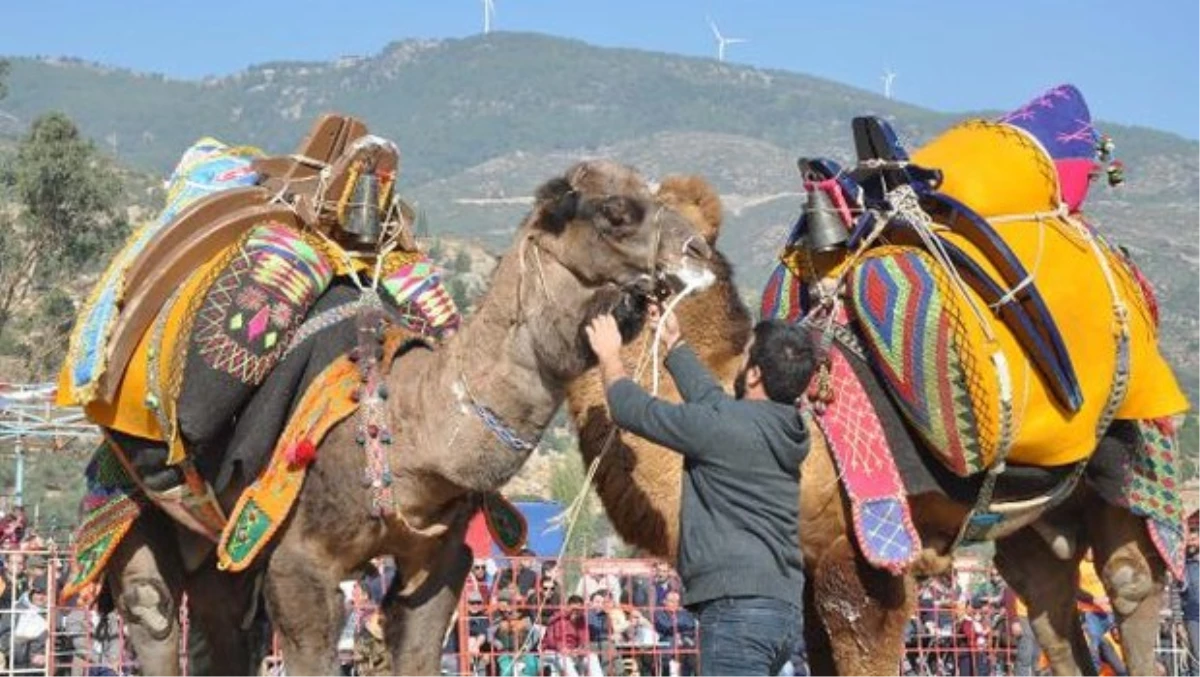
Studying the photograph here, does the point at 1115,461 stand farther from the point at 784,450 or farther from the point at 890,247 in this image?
the point at 784,450

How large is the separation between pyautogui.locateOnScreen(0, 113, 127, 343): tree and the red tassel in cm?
3788

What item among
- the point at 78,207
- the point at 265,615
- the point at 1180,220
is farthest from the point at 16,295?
the point at 1180,220

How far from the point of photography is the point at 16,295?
50.3 metres

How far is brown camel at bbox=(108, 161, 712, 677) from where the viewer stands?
6.16 metres

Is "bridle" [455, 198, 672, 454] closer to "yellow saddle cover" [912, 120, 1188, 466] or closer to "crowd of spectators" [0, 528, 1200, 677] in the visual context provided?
"yellow saddle cover" [912, 120, 1188, 466]

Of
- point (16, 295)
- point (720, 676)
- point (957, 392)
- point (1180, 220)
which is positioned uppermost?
point (1180, 220)

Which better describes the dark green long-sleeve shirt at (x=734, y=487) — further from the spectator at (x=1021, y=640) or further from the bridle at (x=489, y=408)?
the spectator at (x=1021, y=640)

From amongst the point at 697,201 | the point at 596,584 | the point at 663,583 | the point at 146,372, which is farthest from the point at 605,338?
the point at 663,583

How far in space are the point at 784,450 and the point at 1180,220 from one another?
625ft

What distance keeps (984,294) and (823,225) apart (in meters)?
0.72

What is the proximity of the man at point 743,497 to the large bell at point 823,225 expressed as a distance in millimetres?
1959

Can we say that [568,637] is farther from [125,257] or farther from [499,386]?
[499,386]

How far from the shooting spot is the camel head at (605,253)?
611 centimetres

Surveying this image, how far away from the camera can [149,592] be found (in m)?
7.73
